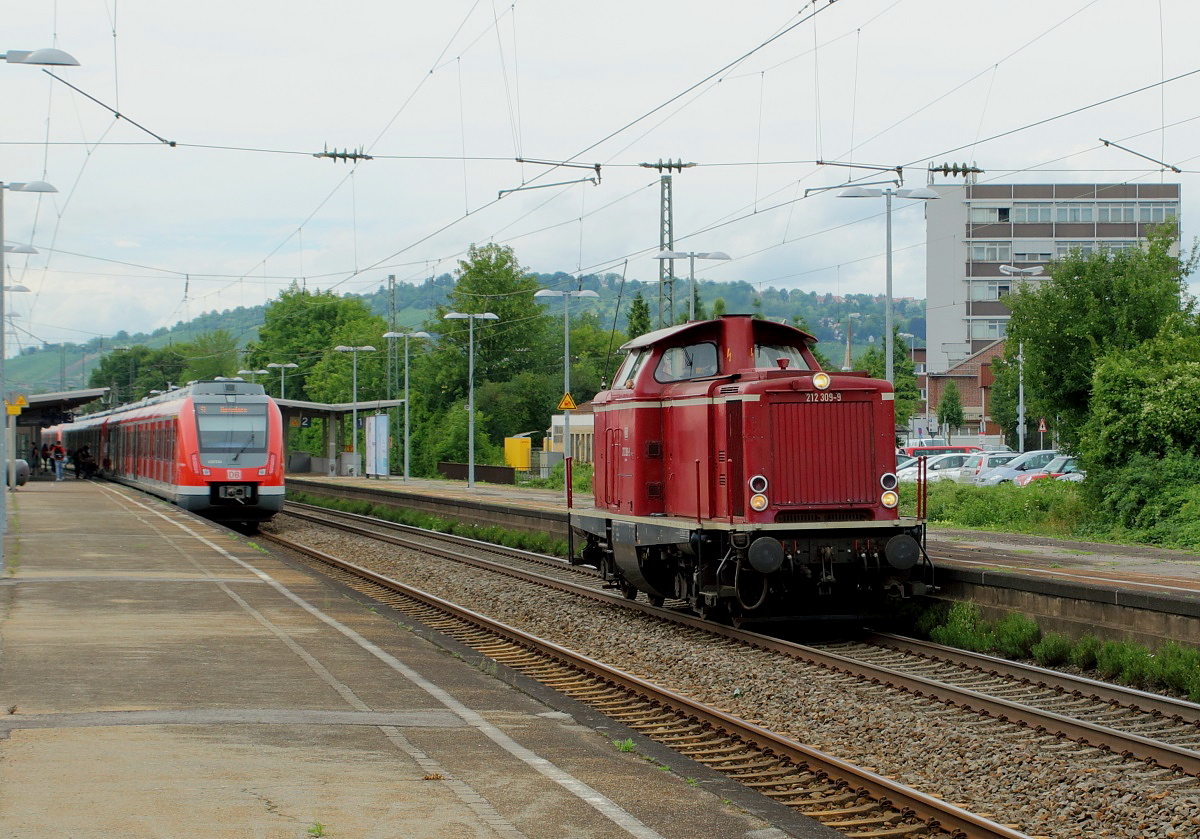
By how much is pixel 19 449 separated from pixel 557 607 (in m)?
57.5

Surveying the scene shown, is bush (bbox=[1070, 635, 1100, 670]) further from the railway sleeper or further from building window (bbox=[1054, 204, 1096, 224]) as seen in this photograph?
building window (bbox=[1054, 204, 1096, 224])

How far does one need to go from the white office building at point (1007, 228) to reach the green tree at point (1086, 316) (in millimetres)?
57606

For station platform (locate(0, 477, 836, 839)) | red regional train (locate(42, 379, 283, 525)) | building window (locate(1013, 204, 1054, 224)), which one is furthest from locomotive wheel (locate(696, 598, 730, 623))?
building window (locate(1013, 204, 1054, 224))

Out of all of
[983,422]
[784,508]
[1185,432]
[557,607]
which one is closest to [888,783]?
[784,508]

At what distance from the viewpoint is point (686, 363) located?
15.5 metres

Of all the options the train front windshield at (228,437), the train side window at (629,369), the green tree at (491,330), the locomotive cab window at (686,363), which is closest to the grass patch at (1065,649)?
the locomotive cab window at (686,363)

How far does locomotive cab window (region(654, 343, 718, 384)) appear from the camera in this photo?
15.2 m

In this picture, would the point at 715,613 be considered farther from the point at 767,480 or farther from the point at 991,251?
the point at 991,251

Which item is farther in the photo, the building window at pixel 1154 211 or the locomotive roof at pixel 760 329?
the building window at pixel 1154 211

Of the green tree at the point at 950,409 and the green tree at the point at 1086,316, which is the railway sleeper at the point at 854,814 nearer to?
the green tree at the point at 1086,316

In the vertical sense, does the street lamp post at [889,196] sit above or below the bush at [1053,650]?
above

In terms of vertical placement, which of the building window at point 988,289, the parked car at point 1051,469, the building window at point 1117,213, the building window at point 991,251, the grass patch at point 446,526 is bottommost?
the grass patch at point 446,526

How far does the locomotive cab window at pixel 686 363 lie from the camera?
15.2 m

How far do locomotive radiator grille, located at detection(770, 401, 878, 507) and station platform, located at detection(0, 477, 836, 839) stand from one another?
3771 millimetres
